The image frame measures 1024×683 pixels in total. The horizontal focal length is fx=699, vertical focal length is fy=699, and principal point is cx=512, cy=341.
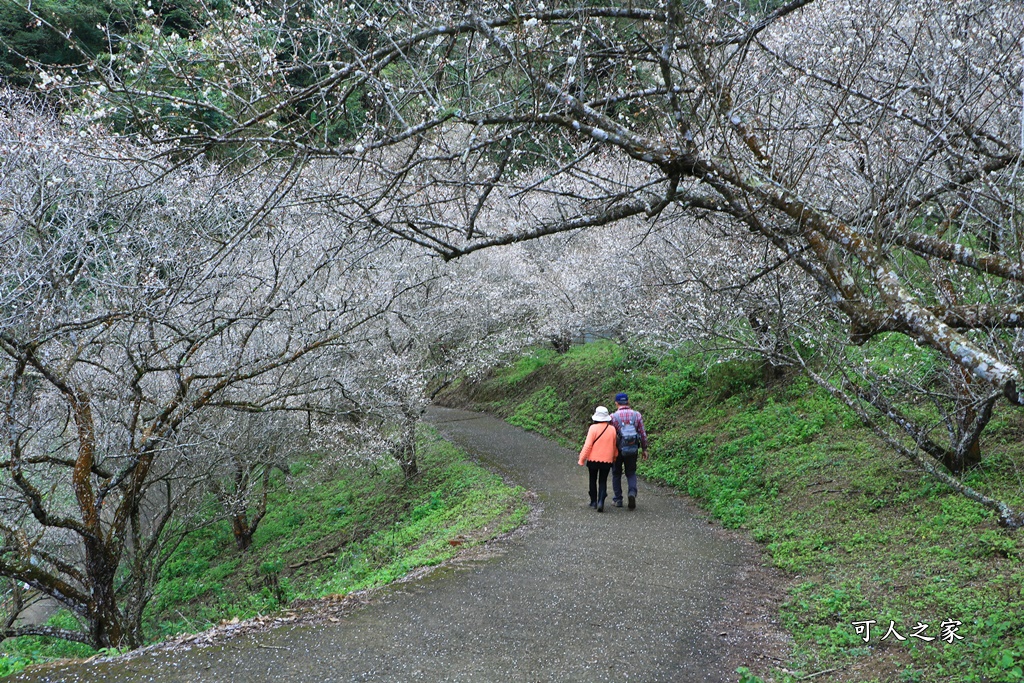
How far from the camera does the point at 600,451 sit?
→ 33.0 ft

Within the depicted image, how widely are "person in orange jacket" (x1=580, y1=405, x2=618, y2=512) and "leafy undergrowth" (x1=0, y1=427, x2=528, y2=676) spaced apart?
1.19m

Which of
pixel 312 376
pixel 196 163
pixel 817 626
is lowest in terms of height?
pixel 817 626

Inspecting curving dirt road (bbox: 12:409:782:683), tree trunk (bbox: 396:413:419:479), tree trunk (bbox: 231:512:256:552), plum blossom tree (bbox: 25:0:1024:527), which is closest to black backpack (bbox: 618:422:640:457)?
curving dirt road (bbox: 12:409:782:683)

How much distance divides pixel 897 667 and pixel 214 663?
4.77 m

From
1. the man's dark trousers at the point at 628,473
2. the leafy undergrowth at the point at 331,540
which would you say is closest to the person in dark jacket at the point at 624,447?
the man's dark trousers at the point at 628,473

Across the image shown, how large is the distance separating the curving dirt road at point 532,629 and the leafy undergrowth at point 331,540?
1.44 meters

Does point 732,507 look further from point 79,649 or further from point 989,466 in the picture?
point 79,649

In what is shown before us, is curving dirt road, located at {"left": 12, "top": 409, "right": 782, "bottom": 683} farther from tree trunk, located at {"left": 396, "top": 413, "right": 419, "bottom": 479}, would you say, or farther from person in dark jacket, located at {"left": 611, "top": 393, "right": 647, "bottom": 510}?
tree trunk, located at {"left": 396, "top": 413, "right": 419, "bottom": 479}

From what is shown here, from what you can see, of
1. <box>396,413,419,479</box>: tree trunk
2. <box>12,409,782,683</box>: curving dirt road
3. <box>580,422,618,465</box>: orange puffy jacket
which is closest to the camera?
<box>12,409,782,683</box>: curving dirt road

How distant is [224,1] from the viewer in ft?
22.4

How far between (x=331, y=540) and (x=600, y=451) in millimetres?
7294

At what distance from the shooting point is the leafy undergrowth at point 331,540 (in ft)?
33.7

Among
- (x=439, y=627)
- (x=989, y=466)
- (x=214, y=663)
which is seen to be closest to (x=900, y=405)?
(x=989, y=466)

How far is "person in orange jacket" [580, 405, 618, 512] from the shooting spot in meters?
10.1
